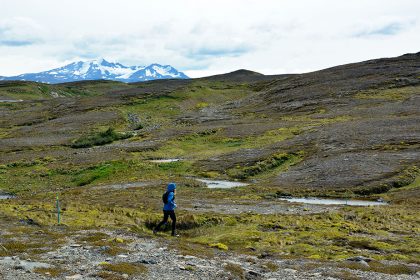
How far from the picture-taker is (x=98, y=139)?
102688 mm

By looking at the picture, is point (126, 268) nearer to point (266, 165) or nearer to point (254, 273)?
point (254, 273)

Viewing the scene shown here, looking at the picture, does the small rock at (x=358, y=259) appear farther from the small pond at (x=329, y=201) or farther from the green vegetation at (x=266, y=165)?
the green vegetation at (x=266, y=165)

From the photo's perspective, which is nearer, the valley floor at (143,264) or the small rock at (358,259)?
the valley floor at (143,264)

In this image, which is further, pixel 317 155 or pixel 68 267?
pixel 317 155

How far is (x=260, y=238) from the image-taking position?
29.1 m

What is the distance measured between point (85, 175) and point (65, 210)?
115ft

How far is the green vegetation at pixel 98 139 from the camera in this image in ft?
328

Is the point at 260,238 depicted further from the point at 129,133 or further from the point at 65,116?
the point at 65,116

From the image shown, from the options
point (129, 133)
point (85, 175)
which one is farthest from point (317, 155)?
point (129, 133)

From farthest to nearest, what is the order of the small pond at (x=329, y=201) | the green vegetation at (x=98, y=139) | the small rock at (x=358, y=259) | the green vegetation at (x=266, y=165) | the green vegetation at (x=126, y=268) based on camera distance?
the green vegetation at (x=98, y=139) → the green vegetation at (x=266, y=165) → the small pond at (x=329, y=201) → the small rock at (x=358, y=259) → the green vegetation at (x=126, y=268)

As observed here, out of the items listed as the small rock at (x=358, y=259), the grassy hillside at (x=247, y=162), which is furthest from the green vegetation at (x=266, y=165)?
the small rock at (x=358, y=259)

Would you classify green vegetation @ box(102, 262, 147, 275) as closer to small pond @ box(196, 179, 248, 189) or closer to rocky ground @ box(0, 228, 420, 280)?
rocky ground @ box(0, 228, 420, 280)

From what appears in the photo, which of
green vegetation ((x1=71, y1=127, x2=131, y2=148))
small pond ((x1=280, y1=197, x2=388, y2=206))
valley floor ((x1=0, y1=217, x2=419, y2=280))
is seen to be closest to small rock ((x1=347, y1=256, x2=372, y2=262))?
valley floor ((x1=0, y1=217, x2=419, y2=280))

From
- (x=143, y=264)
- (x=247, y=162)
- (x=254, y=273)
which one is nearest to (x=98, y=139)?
(x=247, y=162)
